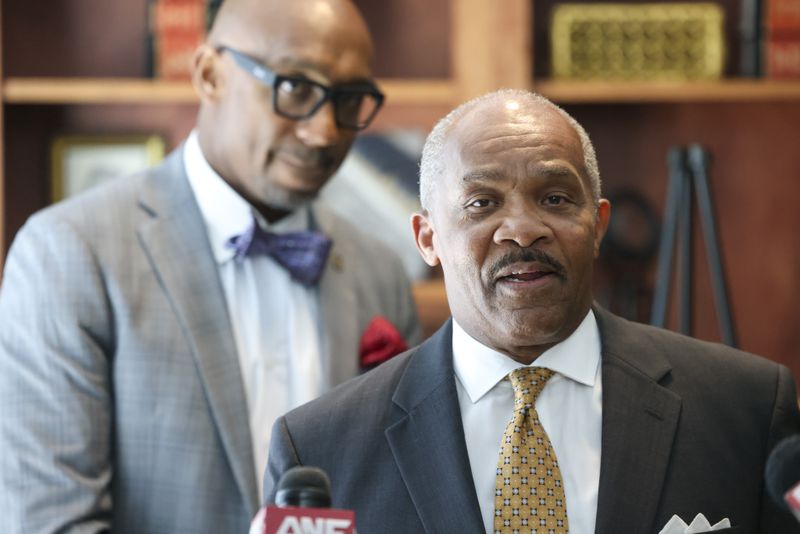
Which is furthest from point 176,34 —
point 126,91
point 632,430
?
point 632,430

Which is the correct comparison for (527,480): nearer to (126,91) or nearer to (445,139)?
(445,139)

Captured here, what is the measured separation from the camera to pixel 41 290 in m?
2.17

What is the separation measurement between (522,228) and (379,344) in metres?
0.90

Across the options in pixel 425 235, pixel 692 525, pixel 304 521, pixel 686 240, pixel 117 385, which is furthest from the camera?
pixel 686 240

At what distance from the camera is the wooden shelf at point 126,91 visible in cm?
318

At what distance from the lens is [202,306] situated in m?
2.24

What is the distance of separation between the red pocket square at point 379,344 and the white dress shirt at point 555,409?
722 millimetres

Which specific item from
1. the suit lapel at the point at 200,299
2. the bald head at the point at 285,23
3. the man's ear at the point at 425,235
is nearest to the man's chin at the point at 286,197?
the suit lapel at the point at 200,299

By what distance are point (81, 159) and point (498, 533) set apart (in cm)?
217

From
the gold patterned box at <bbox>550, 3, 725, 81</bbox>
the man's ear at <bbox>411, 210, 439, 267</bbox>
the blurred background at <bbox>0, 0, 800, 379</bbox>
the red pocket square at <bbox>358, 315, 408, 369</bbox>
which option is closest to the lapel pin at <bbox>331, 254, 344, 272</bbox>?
the red pocket square at <bbox>358, 315, 408, 369</bbox>

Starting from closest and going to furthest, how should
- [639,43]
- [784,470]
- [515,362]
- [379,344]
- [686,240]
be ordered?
1. [784,470]
2. [515,362]
3. [379,344]
4. [686,240]
5. [639,43]

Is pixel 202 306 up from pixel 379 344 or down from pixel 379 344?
up

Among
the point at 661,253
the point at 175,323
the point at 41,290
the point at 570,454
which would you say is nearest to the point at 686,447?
the point at 570,454

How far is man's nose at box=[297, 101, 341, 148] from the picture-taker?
89.2 inches
